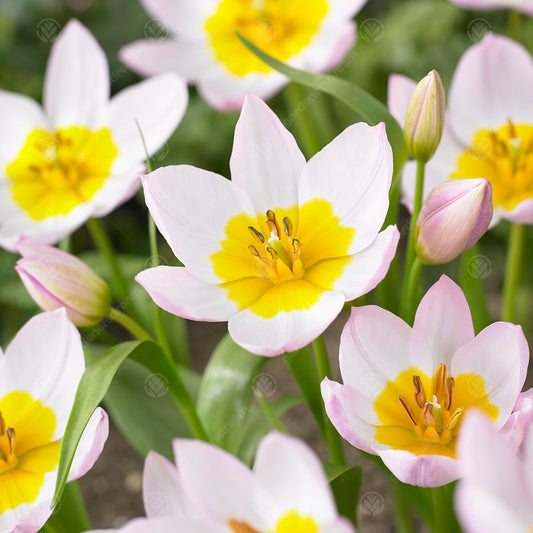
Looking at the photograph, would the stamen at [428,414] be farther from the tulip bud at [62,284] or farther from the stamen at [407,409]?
the tulip bud at [62,284]

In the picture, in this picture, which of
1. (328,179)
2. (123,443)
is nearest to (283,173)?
(328,179)

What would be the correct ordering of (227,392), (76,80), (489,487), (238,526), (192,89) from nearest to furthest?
(489,487)
(238,526)
(227,392)
(76,80)
(192,89)

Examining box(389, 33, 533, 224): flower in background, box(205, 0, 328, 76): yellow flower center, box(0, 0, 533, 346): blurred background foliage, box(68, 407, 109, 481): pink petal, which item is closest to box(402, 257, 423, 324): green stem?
box(389, 33, 533, 224): flower in background

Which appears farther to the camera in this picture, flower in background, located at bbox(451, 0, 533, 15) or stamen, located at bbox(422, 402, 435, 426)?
flower in background, located at bbox(451, 0, 533, 15)

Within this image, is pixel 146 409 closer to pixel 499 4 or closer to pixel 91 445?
→ pixel 91 445

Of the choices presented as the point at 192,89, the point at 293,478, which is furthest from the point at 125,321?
the point at 192,89

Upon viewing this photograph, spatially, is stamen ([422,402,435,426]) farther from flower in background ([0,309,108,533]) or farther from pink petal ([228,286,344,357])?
flower in background ([0,309,108,533])
